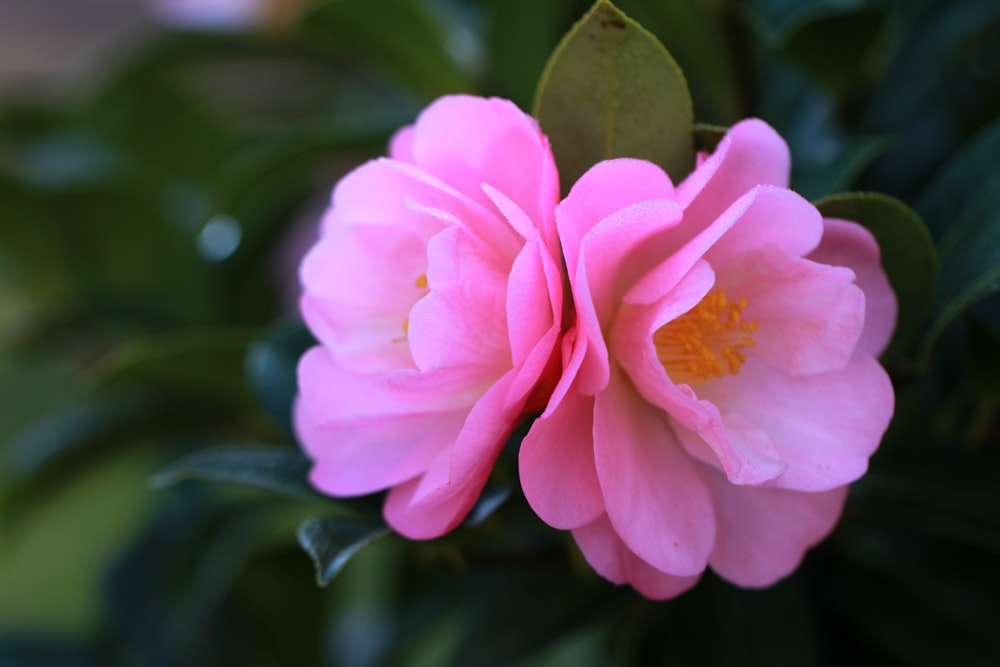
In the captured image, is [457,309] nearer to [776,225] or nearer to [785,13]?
[776,225]

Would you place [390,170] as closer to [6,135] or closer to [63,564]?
[6,135]

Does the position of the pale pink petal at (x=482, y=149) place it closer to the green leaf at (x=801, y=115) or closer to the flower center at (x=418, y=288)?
the flower center at (x=418, y=288)

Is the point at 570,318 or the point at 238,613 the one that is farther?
the point at 238,613

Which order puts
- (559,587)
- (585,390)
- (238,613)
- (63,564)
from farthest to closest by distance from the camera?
(63,564) < (238,613) < (559,587) < (585,390)

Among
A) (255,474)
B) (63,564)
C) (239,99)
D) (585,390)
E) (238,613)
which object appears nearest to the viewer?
(585,390)

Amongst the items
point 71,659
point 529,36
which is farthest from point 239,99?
point 529,36
